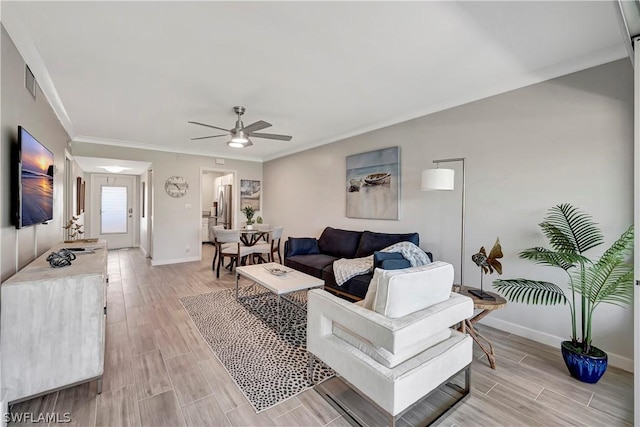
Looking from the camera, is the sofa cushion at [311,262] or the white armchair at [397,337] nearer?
the white armchair at [397,337]

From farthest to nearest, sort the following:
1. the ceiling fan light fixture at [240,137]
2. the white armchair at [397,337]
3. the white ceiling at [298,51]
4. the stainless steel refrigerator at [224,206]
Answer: the stainless steel refrigerator at [224,206], the ceiling fan light fixture at [240,137], the white ceiling at [298,51], the white armchair at [397,337]

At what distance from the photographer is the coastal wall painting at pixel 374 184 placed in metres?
4.00

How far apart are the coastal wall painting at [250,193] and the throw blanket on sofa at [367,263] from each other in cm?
415

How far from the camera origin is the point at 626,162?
87.7 inches

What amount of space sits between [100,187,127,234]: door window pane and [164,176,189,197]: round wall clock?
132 inches

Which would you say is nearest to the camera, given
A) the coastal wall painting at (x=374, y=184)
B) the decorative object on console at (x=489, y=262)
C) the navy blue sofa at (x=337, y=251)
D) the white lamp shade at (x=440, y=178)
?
the decorative object on console at (x=489, y=262)

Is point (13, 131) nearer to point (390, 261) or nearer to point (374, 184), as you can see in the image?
point (390, 261)

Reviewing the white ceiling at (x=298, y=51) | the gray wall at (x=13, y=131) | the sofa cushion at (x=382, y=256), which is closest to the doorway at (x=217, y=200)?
the white ceiling at (x=298, y=51)

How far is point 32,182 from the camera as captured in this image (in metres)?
2.20

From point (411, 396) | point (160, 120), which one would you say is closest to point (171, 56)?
point (160, 120)

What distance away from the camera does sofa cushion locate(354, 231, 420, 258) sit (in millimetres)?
3559

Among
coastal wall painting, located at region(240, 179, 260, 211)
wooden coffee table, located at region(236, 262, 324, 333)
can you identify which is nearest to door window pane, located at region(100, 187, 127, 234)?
coastal wall painting, located at region(240, 179, 260, 211)

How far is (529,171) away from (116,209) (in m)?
9.57

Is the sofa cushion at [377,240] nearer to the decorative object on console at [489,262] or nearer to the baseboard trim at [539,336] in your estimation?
the decorative object on console at [489,262]
